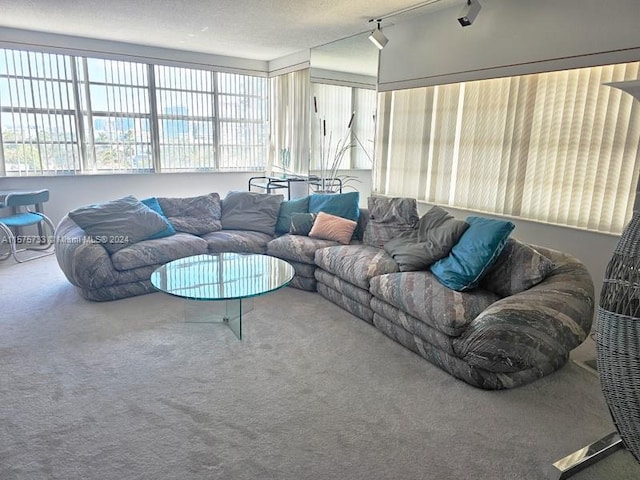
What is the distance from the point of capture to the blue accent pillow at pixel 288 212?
451cm

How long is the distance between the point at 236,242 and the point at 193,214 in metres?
0.66

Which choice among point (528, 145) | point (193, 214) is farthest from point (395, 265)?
point (193, 214)

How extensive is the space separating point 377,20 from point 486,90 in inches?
→ 55.6

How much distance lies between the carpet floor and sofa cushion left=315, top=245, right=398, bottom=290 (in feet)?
1.30

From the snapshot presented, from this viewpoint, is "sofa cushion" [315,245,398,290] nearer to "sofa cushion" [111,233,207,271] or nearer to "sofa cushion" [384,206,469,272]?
"sofa cushion" [384,206,469,272]

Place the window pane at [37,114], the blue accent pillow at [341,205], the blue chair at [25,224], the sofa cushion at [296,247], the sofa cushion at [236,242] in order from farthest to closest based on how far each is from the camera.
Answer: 1. the window pane at [37,114]
2. the blue chair at [25,224]
3. the blue accent pillow at [341,205]
4. the sofa cushion at [236,242]
5. the sofa cushion at [296,247]

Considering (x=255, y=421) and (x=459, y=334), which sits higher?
(x=459, y=334)

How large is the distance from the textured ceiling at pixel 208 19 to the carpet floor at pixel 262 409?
9.42 feet

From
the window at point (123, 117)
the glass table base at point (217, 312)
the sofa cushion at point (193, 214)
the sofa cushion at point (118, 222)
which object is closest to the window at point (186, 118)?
the window at point (123, 117)

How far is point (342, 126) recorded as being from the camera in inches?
252

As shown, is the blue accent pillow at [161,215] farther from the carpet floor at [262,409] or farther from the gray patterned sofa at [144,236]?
the carpet floor at [262,409]

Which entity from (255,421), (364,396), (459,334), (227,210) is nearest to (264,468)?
(255,421)

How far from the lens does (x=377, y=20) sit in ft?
14.2

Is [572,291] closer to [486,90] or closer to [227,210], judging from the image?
[486,90]
